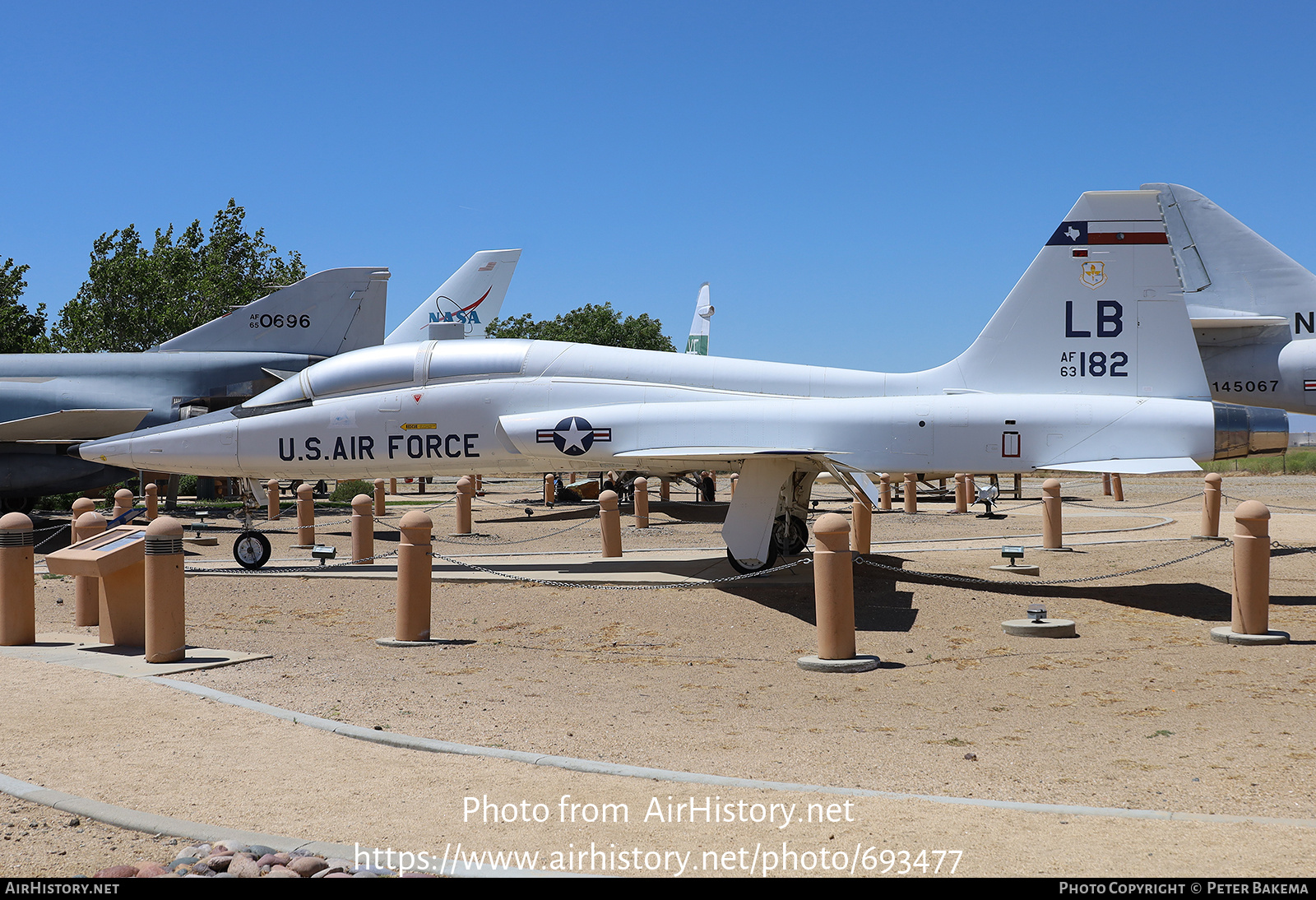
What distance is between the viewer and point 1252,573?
879 cm

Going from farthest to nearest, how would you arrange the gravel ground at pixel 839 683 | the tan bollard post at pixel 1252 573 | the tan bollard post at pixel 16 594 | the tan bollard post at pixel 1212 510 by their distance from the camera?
the tan bollard post at pixel 1212 510 → the tan bollard post at pixel 1252 573 → the tan bollard post at pixel 16 594 → the gravel ground at pixel 839 683

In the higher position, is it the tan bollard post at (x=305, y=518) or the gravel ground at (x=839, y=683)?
the tan bollard post at (x=305, y=518)

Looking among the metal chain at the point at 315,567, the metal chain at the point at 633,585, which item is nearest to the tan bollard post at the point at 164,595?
the metal chain at the point at 633,585

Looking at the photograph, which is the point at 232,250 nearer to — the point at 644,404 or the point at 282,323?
the point at 282,323

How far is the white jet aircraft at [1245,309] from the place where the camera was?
15.5 metres

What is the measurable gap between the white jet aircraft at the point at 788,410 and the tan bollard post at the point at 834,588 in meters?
3.17

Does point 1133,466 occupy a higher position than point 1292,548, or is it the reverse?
point 1133,466

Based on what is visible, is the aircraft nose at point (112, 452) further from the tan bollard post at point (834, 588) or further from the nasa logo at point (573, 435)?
the tan bollard post at point (834, 588)

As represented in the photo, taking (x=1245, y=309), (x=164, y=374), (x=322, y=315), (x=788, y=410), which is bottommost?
(x=788, y=410)

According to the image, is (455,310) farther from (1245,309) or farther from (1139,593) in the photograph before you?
(1139,593)

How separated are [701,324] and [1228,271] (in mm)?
25742

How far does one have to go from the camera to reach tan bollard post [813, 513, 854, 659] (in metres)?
7.85

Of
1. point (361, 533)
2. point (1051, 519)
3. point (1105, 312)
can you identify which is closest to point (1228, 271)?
point (1051, 519)

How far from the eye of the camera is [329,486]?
41344mm
